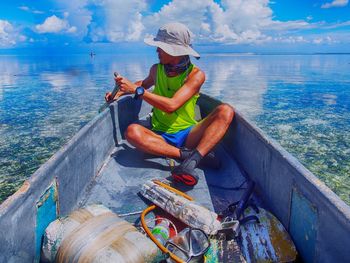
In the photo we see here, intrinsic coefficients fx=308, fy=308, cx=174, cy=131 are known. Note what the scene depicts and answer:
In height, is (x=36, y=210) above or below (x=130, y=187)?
above

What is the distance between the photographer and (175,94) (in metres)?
3.84

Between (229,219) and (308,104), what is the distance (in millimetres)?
15892

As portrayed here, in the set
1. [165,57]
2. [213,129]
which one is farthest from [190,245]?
[165,57]

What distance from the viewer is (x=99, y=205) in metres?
2.39

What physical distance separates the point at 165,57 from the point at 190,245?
8.07 ft

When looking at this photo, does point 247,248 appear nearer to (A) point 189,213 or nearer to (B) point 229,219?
(B) point 229,219

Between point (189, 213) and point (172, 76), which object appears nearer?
point (189, 213)

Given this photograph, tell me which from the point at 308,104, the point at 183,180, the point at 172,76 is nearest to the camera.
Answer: the point at 183,180

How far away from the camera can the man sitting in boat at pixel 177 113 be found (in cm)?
366

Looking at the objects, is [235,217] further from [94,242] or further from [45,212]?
[45,212]

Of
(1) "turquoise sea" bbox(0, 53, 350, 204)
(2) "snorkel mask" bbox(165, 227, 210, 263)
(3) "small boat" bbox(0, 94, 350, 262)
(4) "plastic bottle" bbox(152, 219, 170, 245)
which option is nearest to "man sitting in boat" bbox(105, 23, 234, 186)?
(3) "small boat" bbox(0, 94, 350, 262)

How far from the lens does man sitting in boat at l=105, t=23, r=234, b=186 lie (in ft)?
12.0

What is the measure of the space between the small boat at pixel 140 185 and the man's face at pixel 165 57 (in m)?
1.14

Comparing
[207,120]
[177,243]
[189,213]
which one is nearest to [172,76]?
[207,120]
